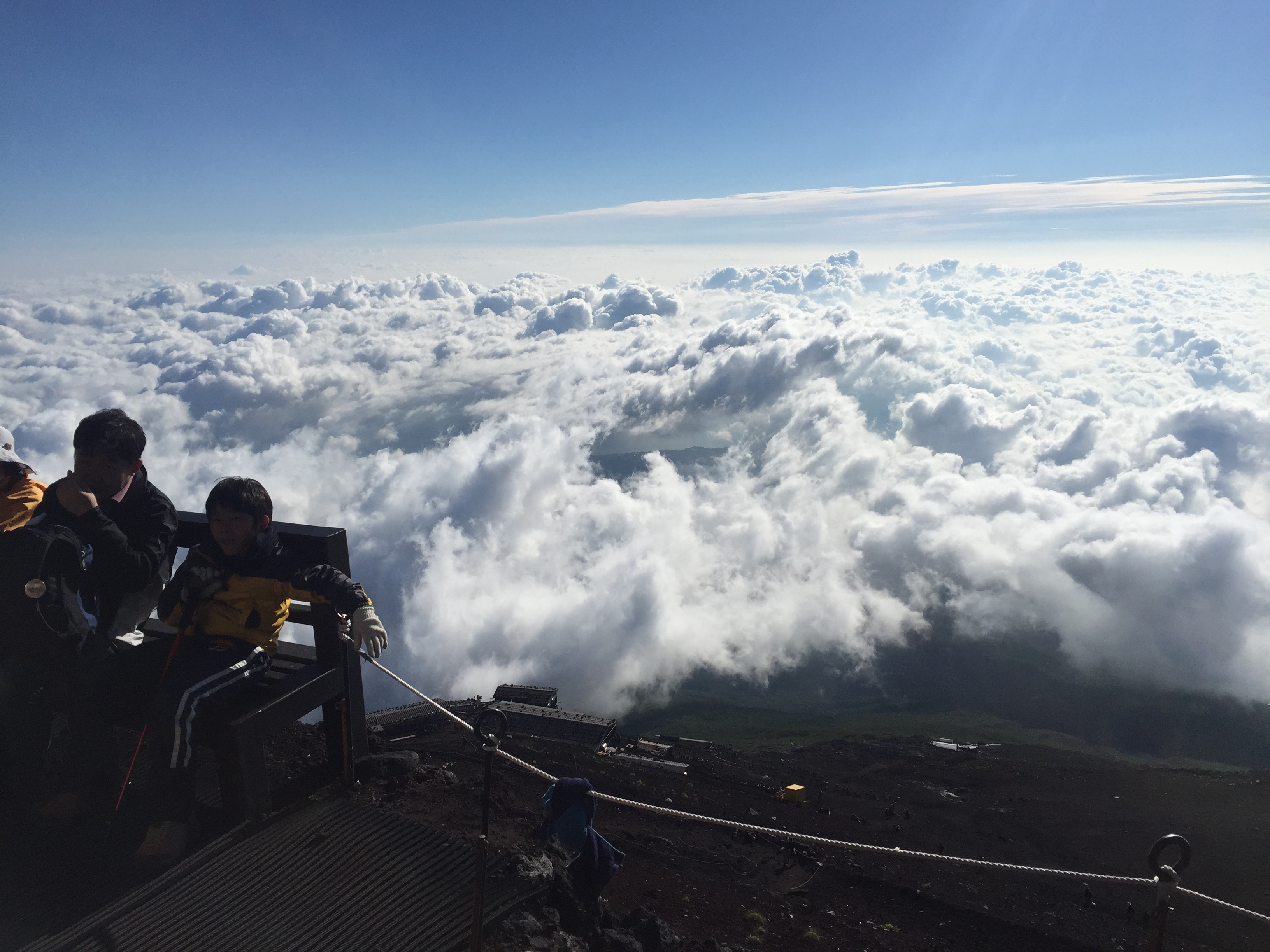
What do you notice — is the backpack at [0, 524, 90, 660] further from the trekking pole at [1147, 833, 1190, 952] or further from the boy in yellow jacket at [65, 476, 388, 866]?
the trekking pole at [1147, 833, 1190, 952]

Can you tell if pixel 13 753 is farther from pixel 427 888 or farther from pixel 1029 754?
pixel 1029 754

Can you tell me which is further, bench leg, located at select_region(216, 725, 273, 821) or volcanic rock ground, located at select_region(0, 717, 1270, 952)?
volcanic rock ground, located at select_region(0, 717, 1270, 952)

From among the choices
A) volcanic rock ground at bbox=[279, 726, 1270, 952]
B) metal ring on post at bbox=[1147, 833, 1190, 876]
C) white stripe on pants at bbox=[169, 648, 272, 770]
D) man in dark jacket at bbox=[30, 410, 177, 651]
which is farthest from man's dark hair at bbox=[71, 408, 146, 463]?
metal ring on post at bbox=[1147, 833, 1190, 876]

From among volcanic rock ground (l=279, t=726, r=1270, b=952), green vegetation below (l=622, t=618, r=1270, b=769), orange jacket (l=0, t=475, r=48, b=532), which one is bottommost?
green vegetation below (l=622, t=618, r=1270, b=769)

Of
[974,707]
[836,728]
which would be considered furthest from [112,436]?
[974,707]

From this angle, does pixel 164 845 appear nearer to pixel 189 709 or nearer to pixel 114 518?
pixel 189 709

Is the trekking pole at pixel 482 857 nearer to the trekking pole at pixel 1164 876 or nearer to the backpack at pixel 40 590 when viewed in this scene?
the backpack at pixel 40 590
